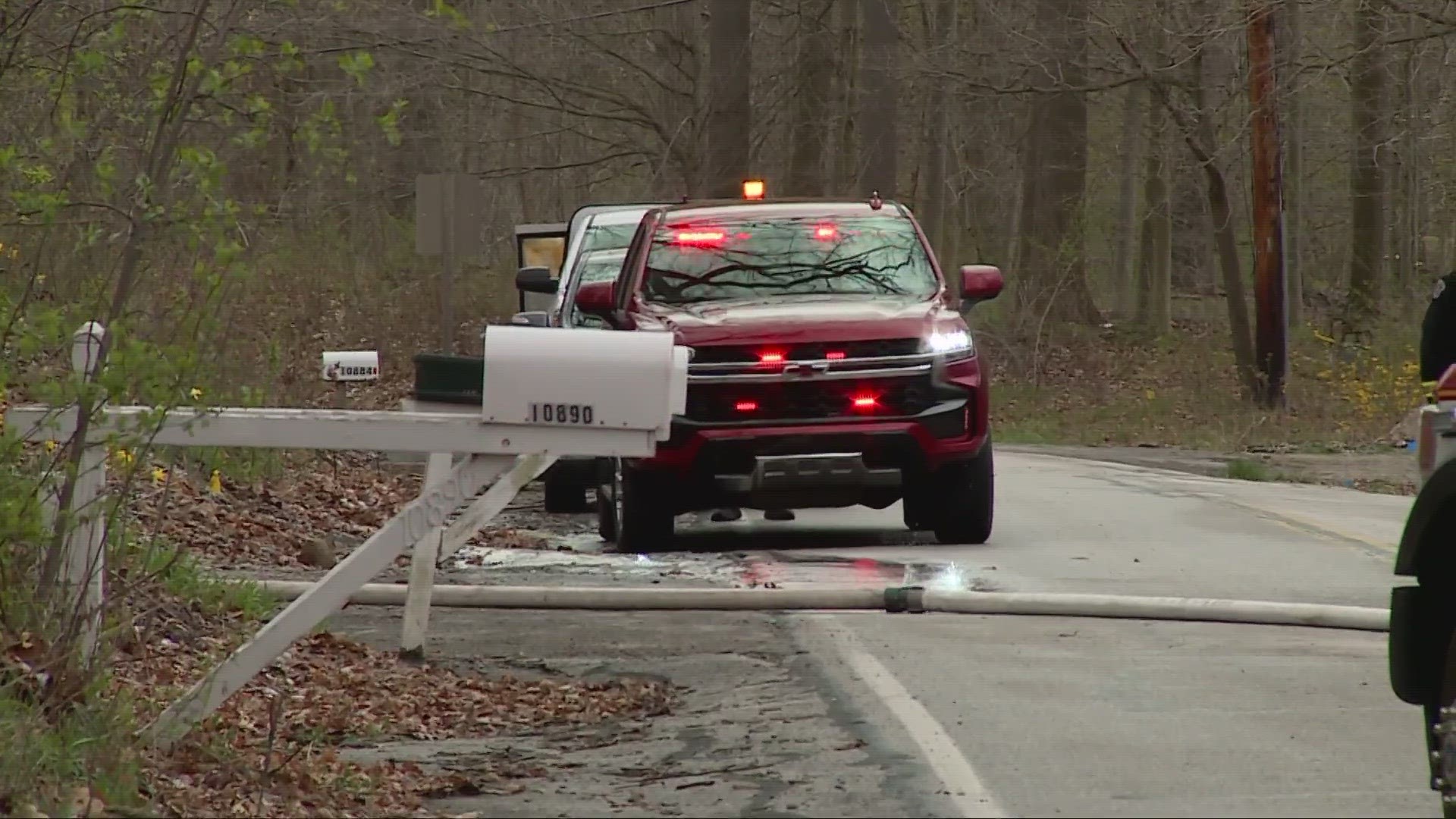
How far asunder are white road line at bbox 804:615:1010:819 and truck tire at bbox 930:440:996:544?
3.45 m

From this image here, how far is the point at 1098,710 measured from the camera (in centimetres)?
807

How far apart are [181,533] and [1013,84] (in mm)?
23980

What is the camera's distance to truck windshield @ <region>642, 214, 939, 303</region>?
14141mm

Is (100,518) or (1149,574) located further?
(1149,574)

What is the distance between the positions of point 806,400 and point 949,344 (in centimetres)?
91

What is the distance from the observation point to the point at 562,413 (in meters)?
7.09

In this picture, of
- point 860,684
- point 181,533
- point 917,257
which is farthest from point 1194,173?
point 860,684

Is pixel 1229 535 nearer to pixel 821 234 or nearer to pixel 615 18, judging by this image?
pixel 821 234

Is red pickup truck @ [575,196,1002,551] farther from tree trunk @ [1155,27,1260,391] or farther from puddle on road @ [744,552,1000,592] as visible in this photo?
tree trunk @ [1155,27,1260,391]

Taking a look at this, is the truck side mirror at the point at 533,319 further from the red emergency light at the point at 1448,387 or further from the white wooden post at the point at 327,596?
the red emergency light at the point at 1448,387

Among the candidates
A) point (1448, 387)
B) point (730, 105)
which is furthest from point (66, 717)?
point (730, 105)

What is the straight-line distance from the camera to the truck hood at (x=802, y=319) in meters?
13.2

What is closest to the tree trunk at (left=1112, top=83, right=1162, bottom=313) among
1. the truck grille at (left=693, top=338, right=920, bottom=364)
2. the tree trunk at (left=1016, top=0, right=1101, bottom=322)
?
the tree trunk at (left=1016, top=0, right=1101, bottom=322)

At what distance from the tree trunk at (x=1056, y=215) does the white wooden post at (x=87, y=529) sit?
32348mm
